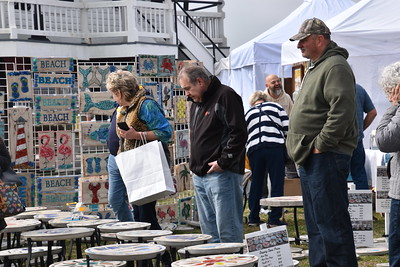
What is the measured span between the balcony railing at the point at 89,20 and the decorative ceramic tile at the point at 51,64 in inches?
307

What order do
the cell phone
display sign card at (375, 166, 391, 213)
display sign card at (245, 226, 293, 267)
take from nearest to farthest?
display sign card at (245, 226, 293, 267), the cell phone, display sign card at (375, 166, 391, 213)

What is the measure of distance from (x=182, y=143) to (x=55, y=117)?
162 cm

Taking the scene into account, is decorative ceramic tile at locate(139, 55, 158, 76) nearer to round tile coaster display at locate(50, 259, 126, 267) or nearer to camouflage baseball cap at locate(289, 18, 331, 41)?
round tile coaster display at locate(50, 259, 126, 267)

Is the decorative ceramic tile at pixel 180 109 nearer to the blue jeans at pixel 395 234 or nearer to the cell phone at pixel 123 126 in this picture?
the cell phone at pixel 123 126

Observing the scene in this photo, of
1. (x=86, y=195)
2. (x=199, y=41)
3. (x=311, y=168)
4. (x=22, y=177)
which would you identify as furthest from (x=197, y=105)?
(x=199, y=41)

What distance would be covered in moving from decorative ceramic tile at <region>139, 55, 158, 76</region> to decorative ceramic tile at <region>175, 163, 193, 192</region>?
123 cm

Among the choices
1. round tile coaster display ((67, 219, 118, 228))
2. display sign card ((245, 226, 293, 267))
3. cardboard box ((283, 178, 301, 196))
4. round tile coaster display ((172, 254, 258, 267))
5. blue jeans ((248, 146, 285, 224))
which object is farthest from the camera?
cardboard box ((283, 178, 301, 196))

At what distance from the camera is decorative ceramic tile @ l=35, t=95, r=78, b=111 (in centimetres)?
1020

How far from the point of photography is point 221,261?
16.7 ft

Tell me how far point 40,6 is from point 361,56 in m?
9.13

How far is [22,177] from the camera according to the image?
1027 cm

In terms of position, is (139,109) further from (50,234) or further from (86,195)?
(86,195)

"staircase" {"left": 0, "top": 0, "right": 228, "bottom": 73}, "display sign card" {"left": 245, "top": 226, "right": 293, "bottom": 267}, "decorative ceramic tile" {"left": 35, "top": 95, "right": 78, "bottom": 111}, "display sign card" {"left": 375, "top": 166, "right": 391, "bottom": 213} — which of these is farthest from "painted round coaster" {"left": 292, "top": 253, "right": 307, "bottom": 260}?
"staircase" {"left": 0, "top": 0, "right": 228, "bottom": 73}

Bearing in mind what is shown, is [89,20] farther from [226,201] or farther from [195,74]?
[226,201]
